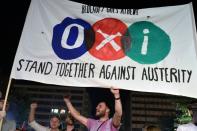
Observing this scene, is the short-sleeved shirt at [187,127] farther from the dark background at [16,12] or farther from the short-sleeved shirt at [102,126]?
the dark background at [16,12]

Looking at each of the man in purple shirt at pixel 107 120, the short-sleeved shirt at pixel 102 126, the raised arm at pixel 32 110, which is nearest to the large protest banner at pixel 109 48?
the man in purple shirt at pixel 107 120

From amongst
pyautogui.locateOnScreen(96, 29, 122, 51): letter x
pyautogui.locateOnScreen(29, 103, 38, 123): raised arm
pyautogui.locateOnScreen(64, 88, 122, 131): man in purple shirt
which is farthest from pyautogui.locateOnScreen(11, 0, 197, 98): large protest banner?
pyautogui.locateOnScreen(29, 103, 38, 123): raised arm

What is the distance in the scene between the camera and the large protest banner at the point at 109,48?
14.0 feet

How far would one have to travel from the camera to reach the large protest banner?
427 centimetres

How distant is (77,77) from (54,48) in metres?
0.51

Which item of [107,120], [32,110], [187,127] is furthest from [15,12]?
[187,127]

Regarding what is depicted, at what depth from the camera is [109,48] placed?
4535mm

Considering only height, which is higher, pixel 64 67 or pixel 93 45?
pixel 93 45

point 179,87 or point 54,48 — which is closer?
point 179,87

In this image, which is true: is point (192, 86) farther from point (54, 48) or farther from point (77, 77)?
point (54, 48)

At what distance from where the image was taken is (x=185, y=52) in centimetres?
436

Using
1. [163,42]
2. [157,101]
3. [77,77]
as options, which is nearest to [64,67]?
[77,77]

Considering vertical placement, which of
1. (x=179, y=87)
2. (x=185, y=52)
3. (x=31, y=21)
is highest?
(x=31, y=21)

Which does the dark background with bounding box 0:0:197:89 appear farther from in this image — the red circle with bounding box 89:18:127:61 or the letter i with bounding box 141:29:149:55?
the letter i with bounding box 141:29:149:55
